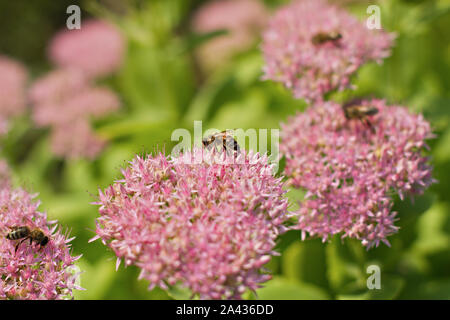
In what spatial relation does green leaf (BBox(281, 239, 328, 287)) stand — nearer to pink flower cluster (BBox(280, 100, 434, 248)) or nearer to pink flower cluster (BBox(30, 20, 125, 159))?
pink flower cluster (BBox(280, 100, 434, 248))

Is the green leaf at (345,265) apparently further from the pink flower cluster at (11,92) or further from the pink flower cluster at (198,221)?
the pink flower cluster at (11,92)

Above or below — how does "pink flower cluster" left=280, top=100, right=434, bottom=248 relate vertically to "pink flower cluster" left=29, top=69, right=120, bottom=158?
below

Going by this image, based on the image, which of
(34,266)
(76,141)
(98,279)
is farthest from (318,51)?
(76,141)

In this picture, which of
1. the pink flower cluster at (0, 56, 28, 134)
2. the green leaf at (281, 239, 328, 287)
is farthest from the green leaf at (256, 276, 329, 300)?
the pink flower cluster at (0, 56, 28, 134)

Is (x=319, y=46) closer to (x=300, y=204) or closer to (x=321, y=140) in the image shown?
(x=321, y=140)

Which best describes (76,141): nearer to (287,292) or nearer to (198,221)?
(287,292)
